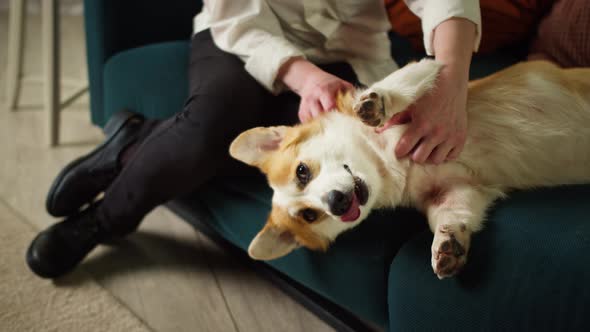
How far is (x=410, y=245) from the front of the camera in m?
1.00

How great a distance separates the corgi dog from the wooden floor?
0.38 metres

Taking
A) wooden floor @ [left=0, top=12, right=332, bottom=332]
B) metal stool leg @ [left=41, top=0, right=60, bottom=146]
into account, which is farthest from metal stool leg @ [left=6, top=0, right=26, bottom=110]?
wooden floor @ [left=0, top=12, right=332, bottom=332]

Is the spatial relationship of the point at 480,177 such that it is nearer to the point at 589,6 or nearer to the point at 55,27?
the point at 589,6

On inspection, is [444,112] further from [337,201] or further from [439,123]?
Result: [337,201]

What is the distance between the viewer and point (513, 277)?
2.74 ft

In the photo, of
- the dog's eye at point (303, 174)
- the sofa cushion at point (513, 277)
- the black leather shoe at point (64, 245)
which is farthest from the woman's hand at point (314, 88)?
the black leather shoe at point (64, 245)

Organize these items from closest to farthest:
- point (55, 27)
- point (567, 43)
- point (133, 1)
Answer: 1. point (567, 43)
2. point (133, 1)
3. point (55, 27)

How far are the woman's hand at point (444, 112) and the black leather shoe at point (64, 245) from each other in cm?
100

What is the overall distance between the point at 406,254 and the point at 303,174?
30cm

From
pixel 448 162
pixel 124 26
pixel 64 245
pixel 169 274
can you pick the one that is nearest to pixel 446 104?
pixel 448 162

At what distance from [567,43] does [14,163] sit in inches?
88.0

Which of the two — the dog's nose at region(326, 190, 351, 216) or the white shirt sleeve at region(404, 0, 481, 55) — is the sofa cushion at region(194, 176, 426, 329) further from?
the white shirt sleeve at region(404, 0, 481, 55)

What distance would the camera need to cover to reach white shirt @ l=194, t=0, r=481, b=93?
50.5 inches

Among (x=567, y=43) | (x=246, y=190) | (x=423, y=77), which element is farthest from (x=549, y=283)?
(x=567, y=43)
